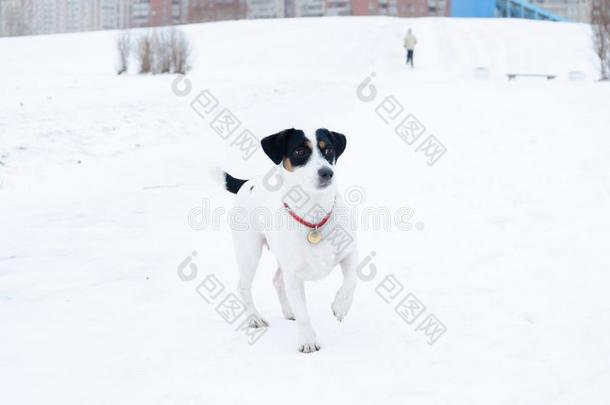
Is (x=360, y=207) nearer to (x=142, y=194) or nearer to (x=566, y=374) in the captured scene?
(x=142, y=194)

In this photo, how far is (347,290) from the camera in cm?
380

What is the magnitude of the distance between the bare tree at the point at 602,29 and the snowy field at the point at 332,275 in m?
4.72

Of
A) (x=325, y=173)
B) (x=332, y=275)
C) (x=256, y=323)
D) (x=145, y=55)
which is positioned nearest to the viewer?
(x=325, y=173)

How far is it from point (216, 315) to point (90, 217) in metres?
3.09

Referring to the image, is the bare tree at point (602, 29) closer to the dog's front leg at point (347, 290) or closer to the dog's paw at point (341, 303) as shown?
the dog's front leg at point (347, 290)

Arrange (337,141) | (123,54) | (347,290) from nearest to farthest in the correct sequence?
(347,290) → (337,141) → (123,54)

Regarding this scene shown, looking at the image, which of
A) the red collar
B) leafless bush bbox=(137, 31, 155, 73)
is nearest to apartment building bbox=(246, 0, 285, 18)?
leafless bush bbox=(137, 31, 155, 73)

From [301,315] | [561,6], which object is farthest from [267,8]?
[301,315]

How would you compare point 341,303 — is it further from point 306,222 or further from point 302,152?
point 302,152

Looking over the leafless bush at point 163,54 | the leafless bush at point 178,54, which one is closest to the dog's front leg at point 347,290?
the leafless bush at point 163,54

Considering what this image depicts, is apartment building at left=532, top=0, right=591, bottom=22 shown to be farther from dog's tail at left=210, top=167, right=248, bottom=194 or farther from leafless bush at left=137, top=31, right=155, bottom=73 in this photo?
dog's tail at left=210, top=167, right=248, bottom=194

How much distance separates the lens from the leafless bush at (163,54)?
22.0 meters

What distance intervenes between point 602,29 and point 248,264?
18.5 metres

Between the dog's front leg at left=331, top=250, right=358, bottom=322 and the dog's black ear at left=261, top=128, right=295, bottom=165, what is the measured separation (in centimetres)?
77
